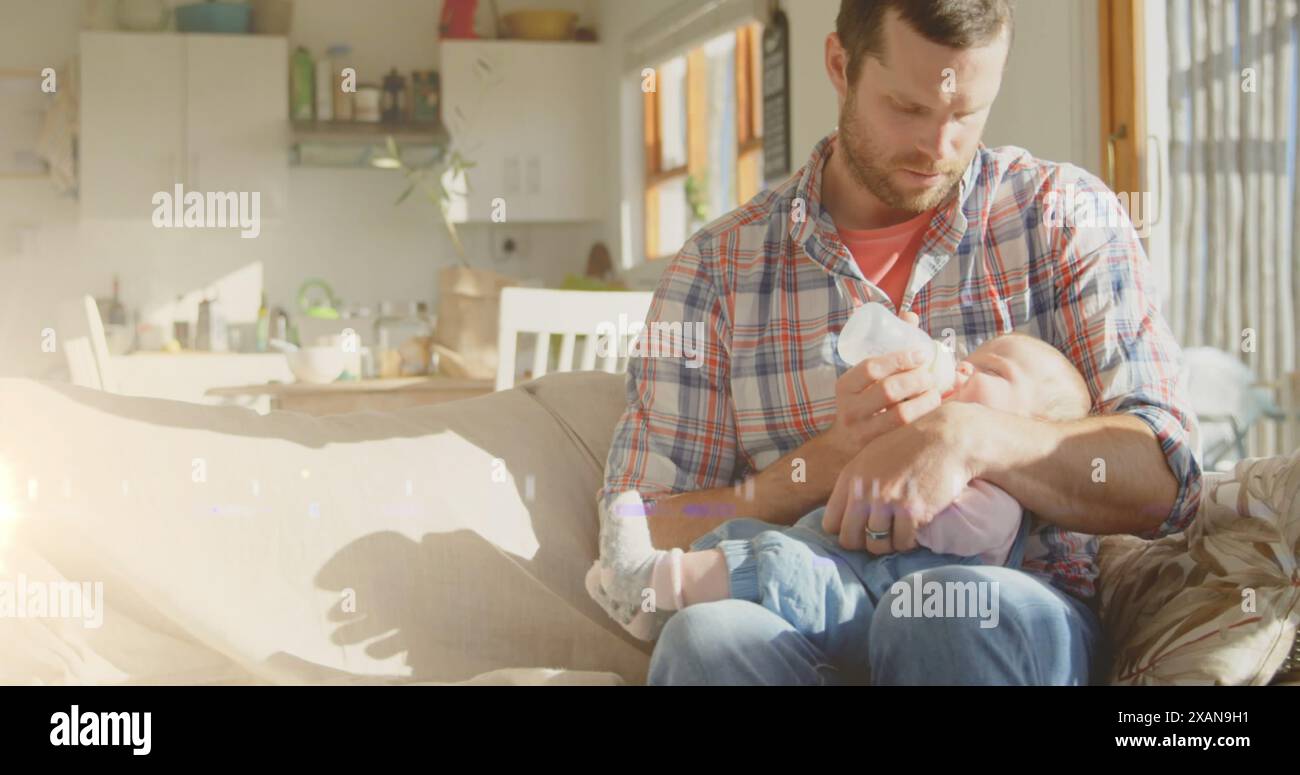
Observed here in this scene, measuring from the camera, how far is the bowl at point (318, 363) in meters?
3.12

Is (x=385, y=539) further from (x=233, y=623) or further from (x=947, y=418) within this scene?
(x=947, y=418)

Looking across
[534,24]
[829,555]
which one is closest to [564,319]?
[829,555]

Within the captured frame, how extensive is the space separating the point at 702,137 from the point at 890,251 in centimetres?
341

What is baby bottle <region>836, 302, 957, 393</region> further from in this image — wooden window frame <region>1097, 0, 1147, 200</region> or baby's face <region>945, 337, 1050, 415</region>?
wooden window frame <region>1097, 0, 1147, 200</region>

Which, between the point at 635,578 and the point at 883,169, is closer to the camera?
the point at 635,578

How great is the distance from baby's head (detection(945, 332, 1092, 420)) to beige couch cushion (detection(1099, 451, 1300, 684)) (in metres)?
0.18

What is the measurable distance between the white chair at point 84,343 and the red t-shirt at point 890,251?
1602mm

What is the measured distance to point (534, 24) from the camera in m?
5.54

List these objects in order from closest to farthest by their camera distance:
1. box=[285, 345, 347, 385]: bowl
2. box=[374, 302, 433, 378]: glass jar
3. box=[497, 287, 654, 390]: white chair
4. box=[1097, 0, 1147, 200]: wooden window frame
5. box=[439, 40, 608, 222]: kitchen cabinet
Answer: box=[497, 287, 654, 390]: white chair, box=[1097, 0, 1147, 200]: wooden window frame, box=[285, 345, 347, 385]: bowl, box=[374, 302, 433, 378]: glass jar, box=[439, 40, 608, 222]: kitchen cabinet

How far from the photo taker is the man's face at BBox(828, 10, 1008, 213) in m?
1.33
